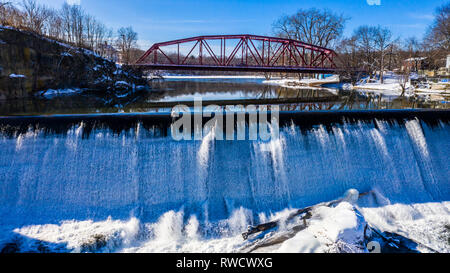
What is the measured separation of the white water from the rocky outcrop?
46.5 feet

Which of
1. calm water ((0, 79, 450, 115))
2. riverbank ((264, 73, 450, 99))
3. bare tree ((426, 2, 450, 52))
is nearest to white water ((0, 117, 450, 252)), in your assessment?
calm water ((0, 79, 450, 115))

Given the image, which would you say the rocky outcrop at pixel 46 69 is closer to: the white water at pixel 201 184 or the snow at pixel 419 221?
the white water at pixel 201 184

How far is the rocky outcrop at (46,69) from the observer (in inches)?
706

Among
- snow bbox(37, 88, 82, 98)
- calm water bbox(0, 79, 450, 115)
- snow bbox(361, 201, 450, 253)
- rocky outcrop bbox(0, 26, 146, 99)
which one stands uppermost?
rocky outcrop bbox(0, 26, 146, 99)

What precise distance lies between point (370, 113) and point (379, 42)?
4002 centimetres

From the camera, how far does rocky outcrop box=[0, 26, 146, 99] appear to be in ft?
58.8

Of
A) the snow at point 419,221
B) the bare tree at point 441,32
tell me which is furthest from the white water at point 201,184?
the bare tree at point 441,32

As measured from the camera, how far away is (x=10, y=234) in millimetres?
5855

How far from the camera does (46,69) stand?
70.1 ft

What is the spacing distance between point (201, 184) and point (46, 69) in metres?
20.6

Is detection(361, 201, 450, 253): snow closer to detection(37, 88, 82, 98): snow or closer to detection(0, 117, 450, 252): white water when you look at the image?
detection(0, 117, 450, 252): white water
